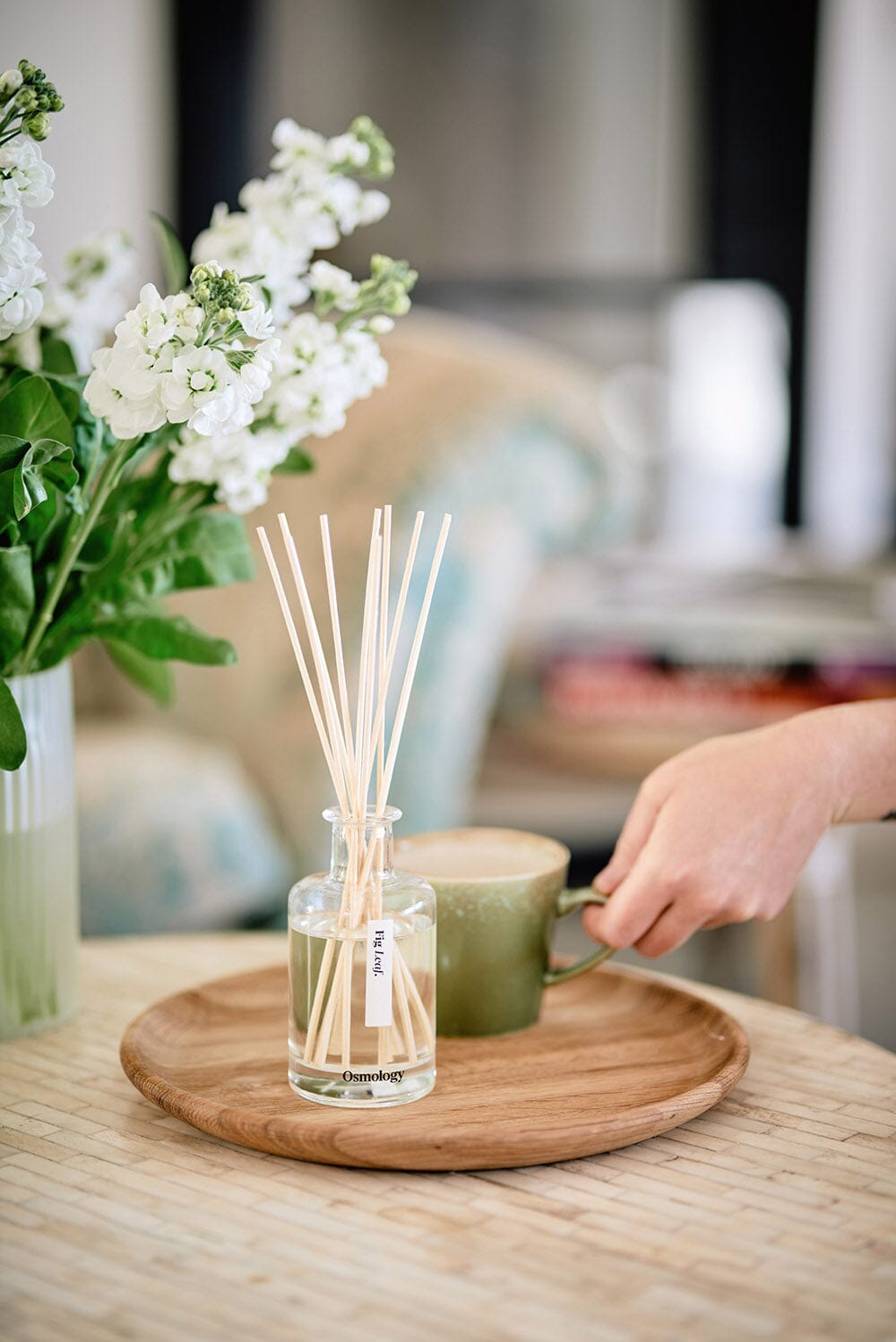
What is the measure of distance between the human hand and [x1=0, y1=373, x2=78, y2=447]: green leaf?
37 cm

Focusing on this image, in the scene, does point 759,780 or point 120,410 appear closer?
point 120,410

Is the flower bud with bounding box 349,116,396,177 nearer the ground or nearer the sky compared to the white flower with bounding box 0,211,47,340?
nearer the sky

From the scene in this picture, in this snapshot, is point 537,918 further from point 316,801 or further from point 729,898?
point 316,801

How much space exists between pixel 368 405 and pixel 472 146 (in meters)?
1.64

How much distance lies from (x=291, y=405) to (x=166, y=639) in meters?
0.15

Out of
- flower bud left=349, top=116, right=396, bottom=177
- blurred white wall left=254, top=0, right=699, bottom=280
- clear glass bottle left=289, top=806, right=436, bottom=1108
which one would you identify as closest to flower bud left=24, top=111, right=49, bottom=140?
flower bud left=349, top=116, right=396, bottom=177

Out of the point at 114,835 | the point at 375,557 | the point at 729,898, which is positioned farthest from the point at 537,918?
the point at 114,835

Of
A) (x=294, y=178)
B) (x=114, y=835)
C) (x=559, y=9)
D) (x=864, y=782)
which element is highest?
(x=559, y=9)

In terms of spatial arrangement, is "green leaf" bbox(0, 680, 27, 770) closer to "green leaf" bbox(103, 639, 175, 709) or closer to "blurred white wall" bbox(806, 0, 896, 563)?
"green leaf" bbox(103, 639, 175, 709)

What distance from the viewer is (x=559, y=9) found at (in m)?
3.12

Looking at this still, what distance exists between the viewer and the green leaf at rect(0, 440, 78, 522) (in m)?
0.66

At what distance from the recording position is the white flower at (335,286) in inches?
30.5

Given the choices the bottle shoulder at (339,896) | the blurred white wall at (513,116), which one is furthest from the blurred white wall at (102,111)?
the bottle shoulder at (339,896)

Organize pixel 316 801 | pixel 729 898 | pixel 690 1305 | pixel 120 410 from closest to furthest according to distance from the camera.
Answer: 1. pixel 690 1305
2. pixel 120 410
3. pixel 729 898
4. pixel 316 801
